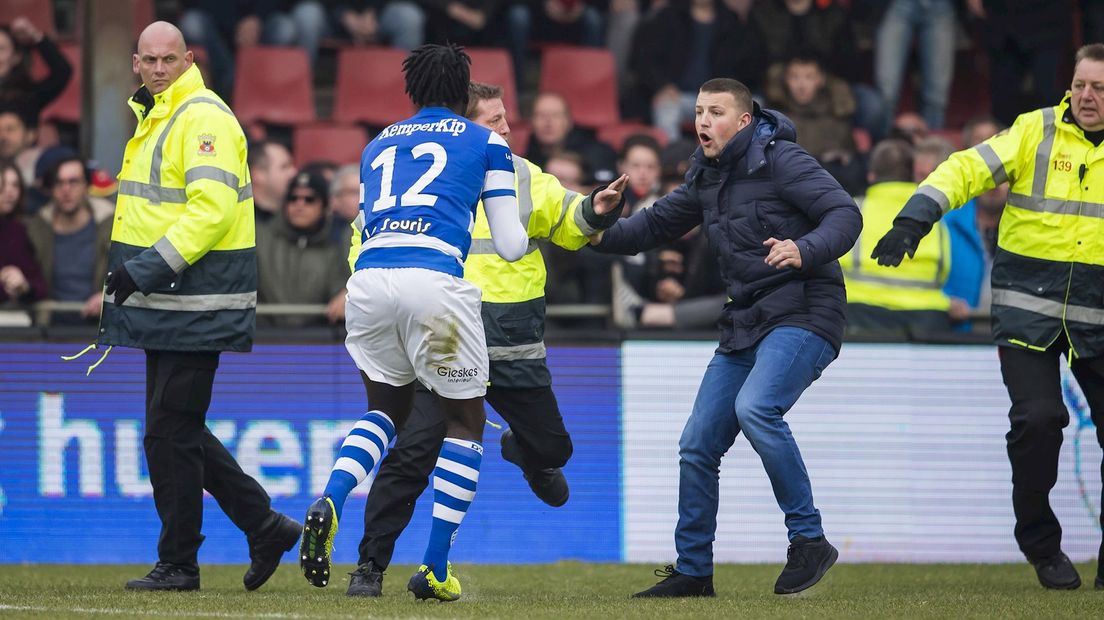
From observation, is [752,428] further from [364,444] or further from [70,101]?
[70,101]

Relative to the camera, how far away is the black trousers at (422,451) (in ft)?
23.0

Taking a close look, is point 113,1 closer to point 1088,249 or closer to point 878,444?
point 878,444

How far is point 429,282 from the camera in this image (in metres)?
6.07

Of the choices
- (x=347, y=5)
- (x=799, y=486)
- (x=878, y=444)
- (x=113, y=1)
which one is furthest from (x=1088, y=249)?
(x=347, y=5)

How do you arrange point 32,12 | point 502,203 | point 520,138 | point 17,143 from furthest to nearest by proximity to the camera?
point 32,12 < point 520,138 < point 17,143 < point 502,203

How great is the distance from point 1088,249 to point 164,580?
4.31 meters

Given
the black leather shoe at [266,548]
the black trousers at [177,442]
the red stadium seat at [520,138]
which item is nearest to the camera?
the black trousers at [177,442]

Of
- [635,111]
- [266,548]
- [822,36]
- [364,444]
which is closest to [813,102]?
[822,36]

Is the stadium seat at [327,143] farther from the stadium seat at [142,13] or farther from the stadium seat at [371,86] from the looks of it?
the stadium seat at [142,13]

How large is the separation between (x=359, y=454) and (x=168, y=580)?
1.31m

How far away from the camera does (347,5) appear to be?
46.6 feet

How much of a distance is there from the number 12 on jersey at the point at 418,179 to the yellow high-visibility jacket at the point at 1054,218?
7.76ft

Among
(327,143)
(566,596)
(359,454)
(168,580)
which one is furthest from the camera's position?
(327,143)

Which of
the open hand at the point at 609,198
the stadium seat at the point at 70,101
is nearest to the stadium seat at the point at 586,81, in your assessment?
the stadium seat at the point at 70,101
